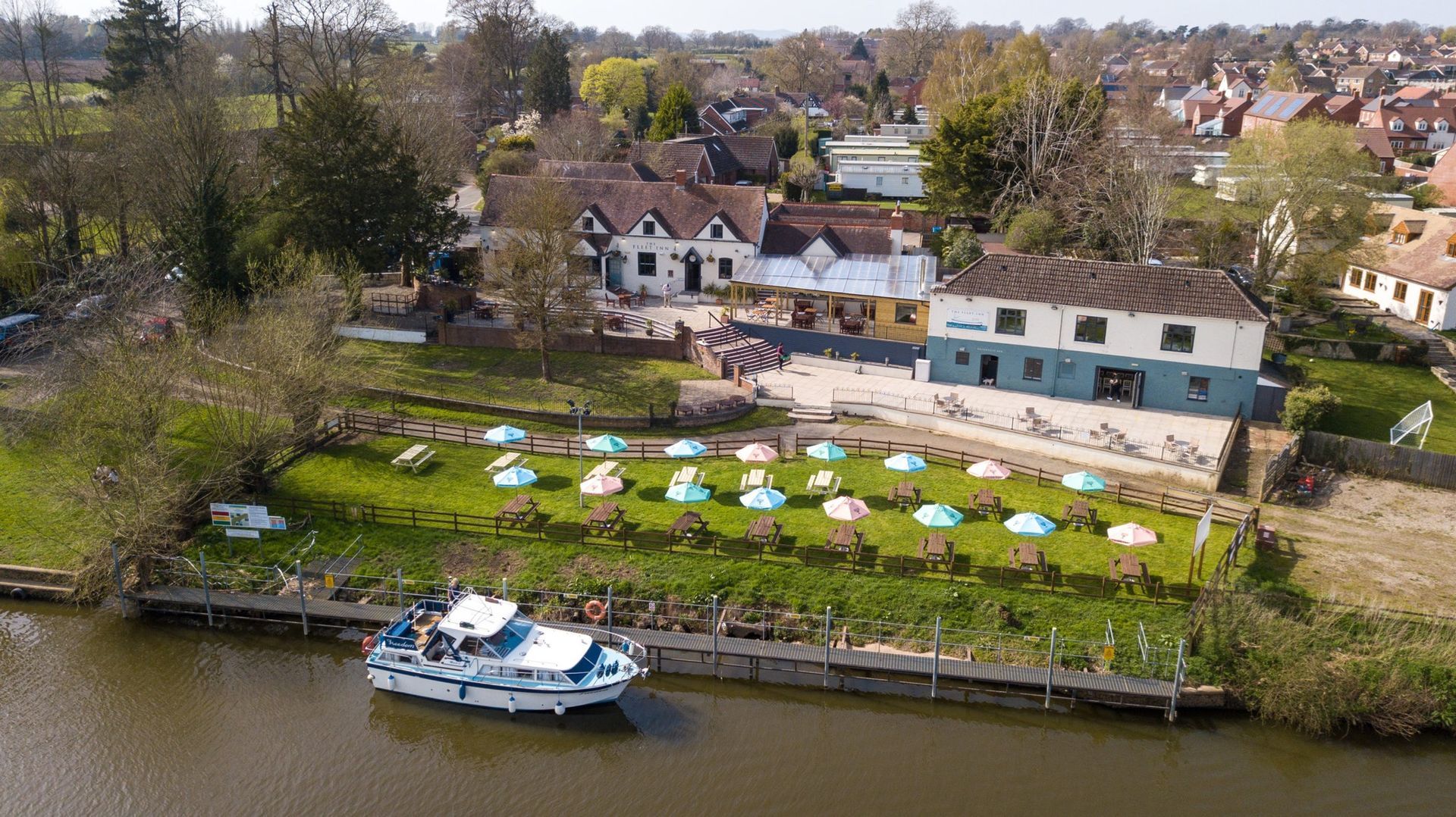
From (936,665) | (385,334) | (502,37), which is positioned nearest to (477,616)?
(936,665)

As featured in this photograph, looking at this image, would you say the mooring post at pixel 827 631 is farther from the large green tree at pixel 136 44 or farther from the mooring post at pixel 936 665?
the large green tree at pixel 136 44

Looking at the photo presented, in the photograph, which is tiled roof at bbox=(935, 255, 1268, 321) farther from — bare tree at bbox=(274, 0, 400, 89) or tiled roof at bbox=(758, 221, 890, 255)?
bare tree at bbox=(274, 0, 400, 89)

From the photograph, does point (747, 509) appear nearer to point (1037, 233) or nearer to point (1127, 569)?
point (1127, 569)

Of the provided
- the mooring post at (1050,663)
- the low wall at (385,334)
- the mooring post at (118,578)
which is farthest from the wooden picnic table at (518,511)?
the low wall at (385,334)

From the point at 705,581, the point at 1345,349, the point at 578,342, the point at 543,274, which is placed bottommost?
the point at 705,581

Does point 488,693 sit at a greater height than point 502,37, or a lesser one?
lesser

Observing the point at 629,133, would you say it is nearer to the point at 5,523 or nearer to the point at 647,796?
the point at 5,523

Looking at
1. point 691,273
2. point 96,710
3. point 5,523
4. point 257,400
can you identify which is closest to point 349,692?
point 96,710
